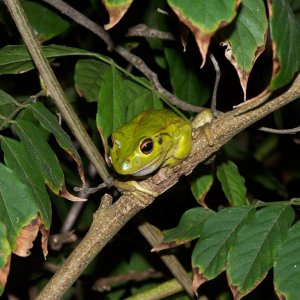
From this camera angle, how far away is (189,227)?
79.1 inches

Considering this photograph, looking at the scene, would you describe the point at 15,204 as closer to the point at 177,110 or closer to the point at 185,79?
the point at 177,110

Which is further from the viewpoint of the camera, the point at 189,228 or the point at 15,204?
the point at 189,228

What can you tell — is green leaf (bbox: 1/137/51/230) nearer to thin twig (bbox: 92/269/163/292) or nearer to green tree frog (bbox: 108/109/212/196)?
green tree frog (bbox: 108/109/212/196)

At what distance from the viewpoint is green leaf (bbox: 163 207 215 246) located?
1.97 metres

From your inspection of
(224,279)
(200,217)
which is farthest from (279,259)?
(224,279)

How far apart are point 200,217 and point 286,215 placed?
15.4 inches

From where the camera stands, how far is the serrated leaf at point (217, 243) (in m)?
1.77

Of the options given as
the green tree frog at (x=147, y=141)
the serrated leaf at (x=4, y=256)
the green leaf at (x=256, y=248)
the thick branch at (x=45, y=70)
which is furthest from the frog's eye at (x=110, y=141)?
the serrated leaf at (x=4, y=256)

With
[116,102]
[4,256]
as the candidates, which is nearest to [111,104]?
[116,102]

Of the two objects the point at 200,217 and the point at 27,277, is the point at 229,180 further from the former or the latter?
the point at 27,277

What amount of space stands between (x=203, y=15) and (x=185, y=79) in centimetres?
121

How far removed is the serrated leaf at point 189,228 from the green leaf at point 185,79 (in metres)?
0.53

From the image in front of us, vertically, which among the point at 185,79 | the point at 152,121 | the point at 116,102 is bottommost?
the point at 185,79

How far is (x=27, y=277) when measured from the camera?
8.84 ft
